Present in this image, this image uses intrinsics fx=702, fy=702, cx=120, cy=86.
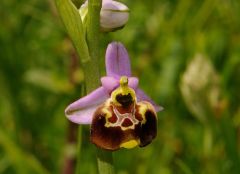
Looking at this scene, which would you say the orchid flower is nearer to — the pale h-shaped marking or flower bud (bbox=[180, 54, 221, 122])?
the pale h-shaped marking

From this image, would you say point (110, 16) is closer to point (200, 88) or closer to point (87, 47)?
point (87, 47)

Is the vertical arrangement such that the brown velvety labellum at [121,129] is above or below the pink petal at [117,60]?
below

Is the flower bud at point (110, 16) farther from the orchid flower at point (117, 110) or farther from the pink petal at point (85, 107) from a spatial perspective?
the pink petal at point (85, 107)

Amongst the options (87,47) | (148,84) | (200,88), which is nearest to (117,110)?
(87,47)

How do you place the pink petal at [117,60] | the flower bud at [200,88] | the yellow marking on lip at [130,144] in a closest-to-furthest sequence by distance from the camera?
the yellow marking on lip at [130,144] → the pink petal at [117,60] → the flower bud at [200,88]

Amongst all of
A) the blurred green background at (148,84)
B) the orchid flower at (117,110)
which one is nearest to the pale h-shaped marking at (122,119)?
the orchid flower at (117,110)

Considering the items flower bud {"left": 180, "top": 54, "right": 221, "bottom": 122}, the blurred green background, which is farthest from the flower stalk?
flower bud {"left": 180, "top": 54, "right": 221, "bottom": 122}
